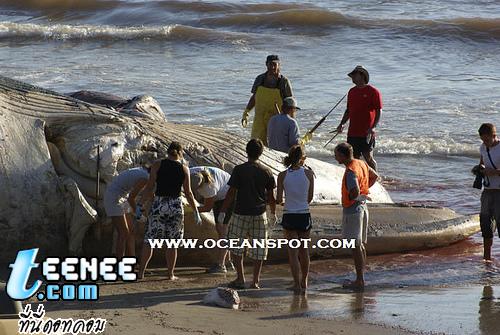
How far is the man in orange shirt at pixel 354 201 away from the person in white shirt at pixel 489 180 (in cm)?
175

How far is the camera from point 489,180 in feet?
41.5

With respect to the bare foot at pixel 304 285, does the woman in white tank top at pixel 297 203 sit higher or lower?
higher

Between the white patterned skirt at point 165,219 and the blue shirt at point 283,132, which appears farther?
the blue shirt at point 283,132

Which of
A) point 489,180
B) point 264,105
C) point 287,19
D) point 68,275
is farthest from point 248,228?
point 287,19

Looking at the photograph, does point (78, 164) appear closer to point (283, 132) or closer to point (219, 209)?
point (219, 209)

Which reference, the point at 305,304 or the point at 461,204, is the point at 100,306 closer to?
the point at 305,304

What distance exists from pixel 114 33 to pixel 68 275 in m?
25.3

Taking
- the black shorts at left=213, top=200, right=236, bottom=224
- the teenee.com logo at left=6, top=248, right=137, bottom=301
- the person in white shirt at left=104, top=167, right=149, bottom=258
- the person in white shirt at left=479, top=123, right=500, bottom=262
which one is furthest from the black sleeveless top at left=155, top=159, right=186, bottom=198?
the person in white shirt at left=479, top=123, right=500, bottom=262

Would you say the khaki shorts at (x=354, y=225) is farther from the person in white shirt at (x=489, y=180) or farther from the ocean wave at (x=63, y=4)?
the ocean wave at (x=63, y=4)

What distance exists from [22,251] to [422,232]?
197 inches

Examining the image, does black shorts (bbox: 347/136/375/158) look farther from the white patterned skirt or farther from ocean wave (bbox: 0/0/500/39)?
ocean wave (bbox: 0/0/500/39)

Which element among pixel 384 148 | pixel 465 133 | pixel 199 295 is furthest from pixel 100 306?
pixel 465 133

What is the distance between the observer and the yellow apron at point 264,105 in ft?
49.0

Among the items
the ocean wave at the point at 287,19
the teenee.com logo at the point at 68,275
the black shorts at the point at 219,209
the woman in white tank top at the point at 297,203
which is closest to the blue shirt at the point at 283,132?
the black shorts at the point at 219,209
